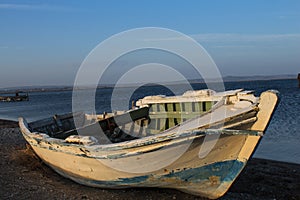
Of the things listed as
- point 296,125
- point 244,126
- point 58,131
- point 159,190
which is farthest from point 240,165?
point 296,125

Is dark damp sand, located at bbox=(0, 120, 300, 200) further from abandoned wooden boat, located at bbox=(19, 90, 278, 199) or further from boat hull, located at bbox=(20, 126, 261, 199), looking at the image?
boat hull, located at bbox=(20, 126, 261, 199)

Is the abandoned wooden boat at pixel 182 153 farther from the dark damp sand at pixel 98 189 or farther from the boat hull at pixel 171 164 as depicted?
the dark damp sand at pixel 98 189

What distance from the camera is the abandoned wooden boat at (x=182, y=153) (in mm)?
4805

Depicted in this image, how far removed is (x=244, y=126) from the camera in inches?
195

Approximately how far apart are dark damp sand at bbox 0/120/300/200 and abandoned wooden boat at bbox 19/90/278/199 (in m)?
0.30

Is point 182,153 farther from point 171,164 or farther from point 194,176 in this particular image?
point 194,176

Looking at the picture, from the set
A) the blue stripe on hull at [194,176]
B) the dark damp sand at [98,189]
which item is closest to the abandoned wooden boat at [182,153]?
the blue stripe on hull at [194,176]

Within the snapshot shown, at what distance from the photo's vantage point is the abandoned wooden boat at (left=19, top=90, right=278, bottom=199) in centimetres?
480

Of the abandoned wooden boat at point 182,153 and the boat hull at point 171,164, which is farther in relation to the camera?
the boat hull at point 171,164

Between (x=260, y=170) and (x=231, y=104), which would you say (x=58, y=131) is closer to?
(x=231, y=104)

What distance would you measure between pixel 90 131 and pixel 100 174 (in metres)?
2.85

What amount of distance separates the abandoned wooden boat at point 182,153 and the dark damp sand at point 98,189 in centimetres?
30

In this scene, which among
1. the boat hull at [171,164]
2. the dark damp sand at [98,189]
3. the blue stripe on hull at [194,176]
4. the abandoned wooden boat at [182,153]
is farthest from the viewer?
the dark damp sand at [98,189]

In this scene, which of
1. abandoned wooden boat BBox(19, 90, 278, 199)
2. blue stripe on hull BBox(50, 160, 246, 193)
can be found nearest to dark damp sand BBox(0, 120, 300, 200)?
abandoned wooden boat BBox(19, 90, 278, 199)
